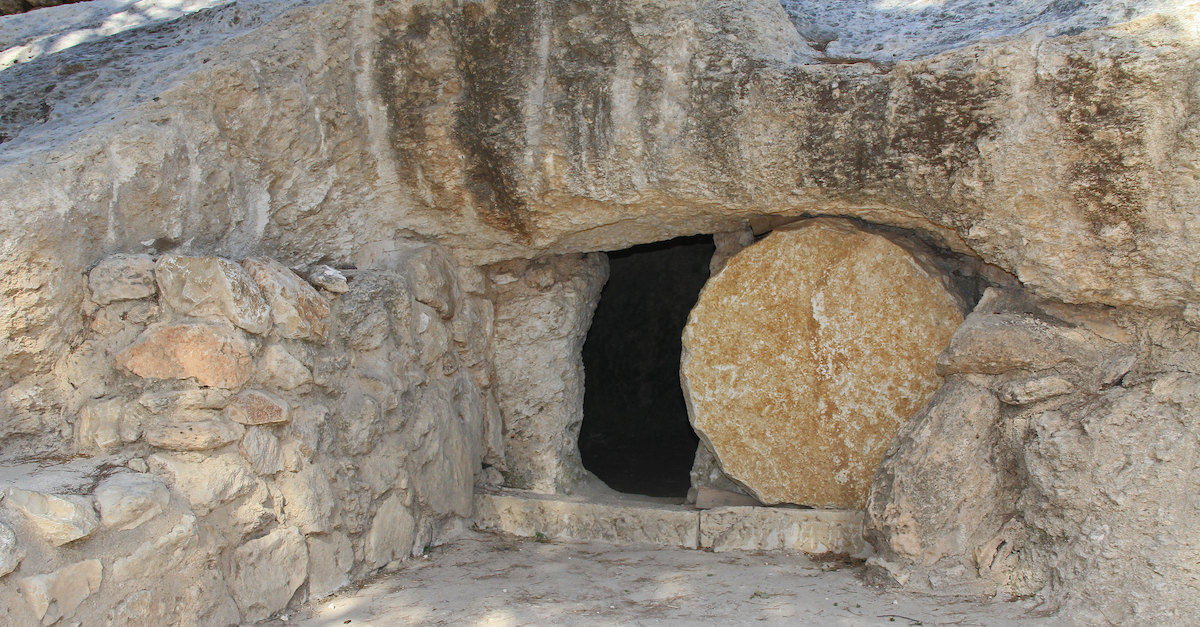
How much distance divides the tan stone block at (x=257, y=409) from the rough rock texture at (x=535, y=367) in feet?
4.71

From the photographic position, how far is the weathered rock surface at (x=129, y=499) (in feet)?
7.42

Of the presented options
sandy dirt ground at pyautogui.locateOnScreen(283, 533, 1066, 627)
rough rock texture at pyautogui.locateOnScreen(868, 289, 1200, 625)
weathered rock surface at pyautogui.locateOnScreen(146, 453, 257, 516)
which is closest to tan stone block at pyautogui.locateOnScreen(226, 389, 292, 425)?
weathered rock surface at pyautogui.locateOnScreen(146, 453, 257, 516)

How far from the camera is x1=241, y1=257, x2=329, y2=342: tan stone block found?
9.19 ft

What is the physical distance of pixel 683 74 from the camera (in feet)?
10.1

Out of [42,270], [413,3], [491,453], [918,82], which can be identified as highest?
[413,3]

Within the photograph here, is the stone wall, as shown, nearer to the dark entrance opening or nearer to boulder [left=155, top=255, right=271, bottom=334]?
boulder [left=155, top=255, right=271, bottom=334]

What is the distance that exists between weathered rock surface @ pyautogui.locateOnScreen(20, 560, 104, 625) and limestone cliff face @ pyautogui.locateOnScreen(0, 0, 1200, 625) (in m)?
0.42

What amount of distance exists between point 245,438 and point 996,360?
2.31 meters

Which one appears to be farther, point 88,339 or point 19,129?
point 19,129

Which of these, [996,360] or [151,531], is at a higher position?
[996,360]

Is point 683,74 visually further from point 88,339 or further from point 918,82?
point 88,339

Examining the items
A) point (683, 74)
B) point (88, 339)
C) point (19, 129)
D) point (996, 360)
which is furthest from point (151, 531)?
point (996, 360)

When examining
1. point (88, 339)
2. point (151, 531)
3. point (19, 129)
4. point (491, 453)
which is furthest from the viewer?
point (491, 453)

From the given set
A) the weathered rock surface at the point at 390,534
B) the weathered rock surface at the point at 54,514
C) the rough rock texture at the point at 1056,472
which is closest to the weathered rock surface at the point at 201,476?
the weathered rock surface at the point at 54,514
